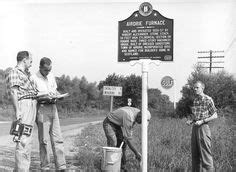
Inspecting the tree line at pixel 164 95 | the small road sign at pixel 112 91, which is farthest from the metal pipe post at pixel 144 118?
the tree line at pixel 164 95

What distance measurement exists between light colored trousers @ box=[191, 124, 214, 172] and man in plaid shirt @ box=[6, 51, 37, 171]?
2751 mm

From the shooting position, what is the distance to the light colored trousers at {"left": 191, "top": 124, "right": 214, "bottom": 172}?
6164 mm

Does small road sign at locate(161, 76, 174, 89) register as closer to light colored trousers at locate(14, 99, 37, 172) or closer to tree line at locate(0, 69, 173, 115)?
tree line at locate(0, 69, 173, 115)

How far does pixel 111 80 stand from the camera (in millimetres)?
26250

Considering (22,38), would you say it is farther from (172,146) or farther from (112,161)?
(172,146)

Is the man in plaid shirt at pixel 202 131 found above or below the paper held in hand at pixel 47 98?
below

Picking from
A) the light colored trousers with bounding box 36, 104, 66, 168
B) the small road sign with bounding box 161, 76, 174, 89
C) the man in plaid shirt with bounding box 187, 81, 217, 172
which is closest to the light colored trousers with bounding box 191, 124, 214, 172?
the man in plaid shirt with bounding box 187, 81, 217, 172

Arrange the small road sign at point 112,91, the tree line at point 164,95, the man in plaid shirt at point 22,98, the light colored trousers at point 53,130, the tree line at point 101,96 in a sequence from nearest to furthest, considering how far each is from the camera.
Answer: the man in plaid shirt at point 22,98
the light colored trousers at point 53,130
the small road sign at point 112,91
the tree line at point 101,96
the tree line at point 164,95

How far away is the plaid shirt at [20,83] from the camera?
521 centimetres

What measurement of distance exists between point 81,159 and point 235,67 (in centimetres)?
406

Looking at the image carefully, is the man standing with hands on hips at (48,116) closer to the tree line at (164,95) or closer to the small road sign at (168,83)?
the small road sign at (168,83)

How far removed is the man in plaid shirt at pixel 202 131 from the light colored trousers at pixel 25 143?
2681mm

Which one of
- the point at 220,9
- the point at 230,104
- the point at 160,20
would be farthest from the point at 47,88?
the point at 230,104

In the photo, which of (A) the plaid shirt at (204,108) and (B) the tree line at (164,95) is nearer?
(A) the plaid shirt at (204,108)
